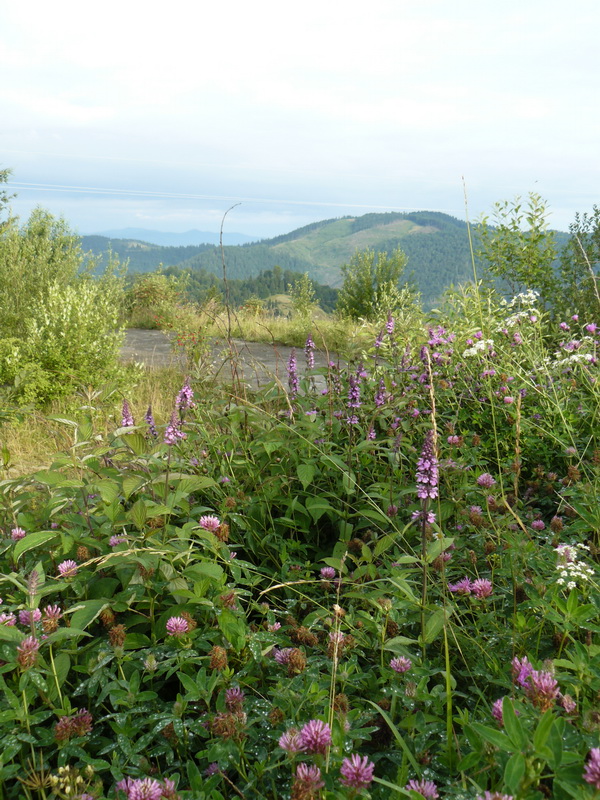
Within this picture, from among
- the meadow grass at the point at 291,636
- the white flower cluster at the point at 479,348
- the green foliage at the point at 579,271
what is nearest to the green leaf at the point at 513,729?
the meadow grass at the point at 291,636

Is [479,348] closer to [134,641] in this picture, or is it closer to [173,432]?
[173,432]

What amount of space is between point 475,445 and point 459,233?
205 metres

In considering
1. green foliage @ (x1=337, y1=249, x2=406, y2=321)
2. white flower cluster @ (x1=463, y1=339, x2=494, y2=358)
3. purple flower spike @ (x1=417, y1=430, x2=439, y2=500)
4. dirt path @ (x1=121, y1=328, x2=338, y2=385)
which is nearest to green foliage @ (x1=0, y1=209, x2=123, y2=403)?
dirt path @ (x1=121, y1=328, x2=338, y2=385)

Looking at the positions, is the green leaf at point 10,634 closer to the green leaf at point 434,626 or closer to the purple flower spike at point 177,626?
the purple flower spike at point 177,626

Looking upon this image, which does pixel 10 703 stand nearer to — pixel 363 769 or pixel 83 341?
pixel 363 769

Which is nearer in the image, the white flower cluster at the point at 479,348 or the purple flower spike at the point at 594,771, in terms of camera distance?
the purple flower spike at the point at 594,771

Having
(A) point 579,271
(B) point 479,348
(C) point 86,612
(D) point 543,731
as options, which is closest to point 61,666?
(C) point 86,612

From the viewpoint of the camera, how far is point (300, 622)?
2.00m

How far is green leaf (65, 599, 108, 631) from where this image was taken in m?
1.63

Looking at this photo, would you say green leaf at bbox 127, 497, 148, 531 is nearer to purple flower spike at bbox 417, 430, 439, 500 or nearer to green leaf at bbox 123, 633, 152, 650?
green leaf at bbox 123, 633, 152, 650

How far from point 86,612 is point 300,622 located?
28.8 inches

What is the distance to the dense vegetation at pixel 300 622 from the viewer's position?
1184mm

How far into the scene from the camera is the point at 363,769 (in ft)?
3.15

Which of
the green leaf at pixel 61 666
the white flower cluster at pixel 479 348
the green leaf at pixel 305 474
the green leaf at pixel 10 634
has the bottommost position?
the green leaf at pixel 61 666
